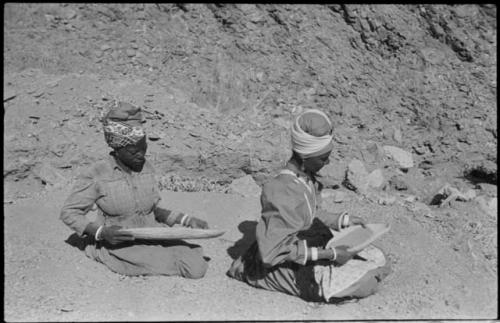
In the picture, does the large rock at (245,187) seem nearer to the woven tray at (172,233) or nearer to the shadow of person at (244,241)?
the shadow of person at (244,241)

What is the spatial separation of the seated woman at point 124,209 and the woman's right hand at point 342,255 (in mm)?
996

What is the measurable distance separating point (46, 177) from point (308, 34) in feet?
13.8

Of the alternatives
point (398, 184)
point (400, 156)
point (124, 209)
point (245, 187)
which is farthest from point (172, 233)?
point (400, 156)

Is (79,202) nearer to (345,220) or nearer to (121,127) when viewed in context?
(121,127)

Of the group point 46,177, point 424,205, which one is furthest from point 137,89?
point 424,205

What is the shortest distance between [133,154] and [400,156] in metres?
4.38

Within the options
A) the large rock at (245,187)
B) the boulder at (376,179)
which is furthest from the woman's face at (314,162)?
the boulder at (376,179)

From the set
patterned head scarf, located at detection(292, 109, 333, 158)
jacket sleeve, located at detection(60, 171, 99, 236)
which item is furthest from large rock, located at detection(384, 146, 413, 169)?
jacket sleeve, located at detection(60, 171, 99, 236)

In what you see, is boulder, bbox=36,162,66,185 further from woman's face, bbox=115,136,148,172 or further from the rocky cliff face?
woman's face, bbox=115,136,148,172

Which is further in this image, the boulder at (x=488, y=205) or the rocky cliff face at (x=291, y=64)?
the rocky cliff face at (x=291, y=64)

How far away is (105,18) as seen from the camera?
9.30 meters

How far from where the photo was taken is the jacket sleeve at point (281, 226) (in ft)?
13.0

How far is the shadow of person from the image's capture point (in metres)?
5.04

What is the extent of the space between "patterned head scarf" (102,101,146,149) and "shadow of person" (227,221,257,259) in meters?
1.28
